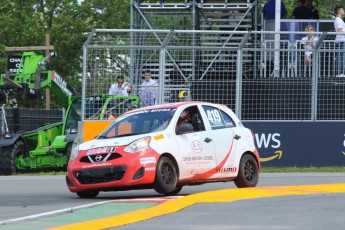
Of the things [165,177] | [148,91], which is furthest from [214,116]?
[148,91]

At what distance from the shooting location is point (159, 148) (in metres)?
16.4

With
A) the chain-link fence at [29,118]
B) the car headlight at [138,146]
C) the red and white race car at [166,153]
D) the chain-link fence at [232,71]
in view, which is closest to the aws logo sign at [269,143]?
the chain-link fence at [232,71]

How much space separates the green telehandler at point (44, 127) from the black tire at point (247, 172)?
7942mm

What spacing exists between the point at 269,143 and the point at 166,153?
1021cm

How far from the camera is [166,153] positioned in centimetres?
1652

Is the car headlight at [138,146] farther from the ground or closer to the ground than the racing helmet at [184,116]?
closer to the ground

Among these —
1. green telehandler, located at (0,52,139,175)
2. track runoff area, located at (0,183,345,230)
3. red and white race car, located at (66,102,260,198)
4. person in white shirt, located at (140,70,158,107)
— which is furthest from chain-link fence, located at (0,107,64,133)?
track runoff area, located at (0,183,345,230)

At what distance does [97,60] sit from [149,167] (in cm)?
997

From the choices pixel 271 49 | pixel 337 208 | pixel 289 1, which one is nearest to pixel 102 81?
pixel 271 49

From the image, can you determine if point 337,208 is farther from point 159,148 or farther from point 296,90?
point 296,90

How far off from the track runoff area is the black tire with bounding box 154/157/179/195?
93 cm

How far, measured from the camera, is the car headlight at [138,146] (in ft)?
53.5

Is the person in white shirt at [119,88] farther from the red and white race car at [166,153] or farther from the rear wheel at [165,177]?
the rear wheel at [165,177]

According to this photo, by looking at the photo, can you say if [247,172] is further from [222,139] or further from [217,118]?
[217,118]
